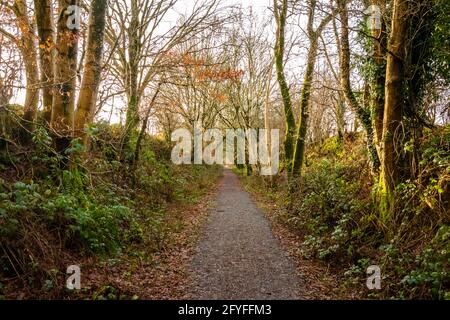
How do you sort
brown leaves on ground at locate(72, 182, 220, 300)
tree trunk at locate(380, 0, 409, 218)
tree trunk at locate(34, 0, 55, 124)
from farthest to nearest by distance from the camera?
tree trunk at locate(34, 0, 55, 124)
tree trunk at locate(380, 0, 409, 218)
brown leaves on ground at locate(72, 182, 220, 300)

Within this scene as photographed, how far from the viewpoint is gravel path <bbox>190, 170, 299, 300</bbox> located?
5.00 meters

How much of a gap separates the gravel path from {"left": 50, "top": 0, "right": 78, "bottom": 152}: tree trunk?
167 inches

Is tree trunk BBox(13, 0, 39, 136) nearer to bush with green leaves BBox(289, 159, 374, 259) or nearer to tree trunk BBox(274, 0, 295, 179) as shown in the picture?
bush with green leaves BBox(289, 159, 374, 259)

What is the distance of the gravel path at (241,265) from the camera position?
16.4 feet

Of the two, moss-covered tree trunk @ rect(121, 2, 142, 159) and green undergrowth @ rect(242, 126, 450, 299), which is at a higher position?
moss-covered tree trunk @ rect(121, 2, 142, 159)

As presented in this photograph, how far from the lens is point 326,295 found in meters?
4.95

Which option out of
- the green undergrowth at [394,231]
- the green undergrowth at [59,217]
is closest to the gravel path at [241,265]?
the green undergrowth at [394,231]

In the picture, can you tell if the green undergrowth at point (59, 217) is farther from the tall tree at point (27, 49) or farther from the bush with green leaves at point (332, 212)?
the bush with green leaves at point (332, 212)

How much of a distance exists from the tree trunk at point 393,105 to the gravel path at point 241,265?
2.63 meters

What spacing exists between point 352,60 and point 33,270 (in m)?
Result: 9.11

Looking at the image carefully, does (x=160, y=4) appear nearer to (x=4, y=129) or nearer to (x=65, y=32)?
(x=65, y=32)

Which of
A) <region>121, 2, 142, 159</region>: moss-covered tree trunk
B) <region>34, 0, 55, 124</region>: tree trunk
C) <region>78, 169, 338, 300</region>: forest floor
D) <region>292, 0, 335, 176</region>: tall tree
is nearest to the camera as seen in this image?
<region>78, 169, 338, 300</region>: forest floor

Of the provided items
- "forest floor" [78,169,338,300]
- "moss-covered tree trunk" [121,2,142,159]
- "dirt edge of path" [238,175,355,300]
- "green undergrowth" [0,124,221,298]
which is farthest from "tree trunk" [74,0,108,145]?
"dirt edge of path" [238,175,355,300]

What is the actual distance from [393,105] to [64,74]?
7.39 metres
